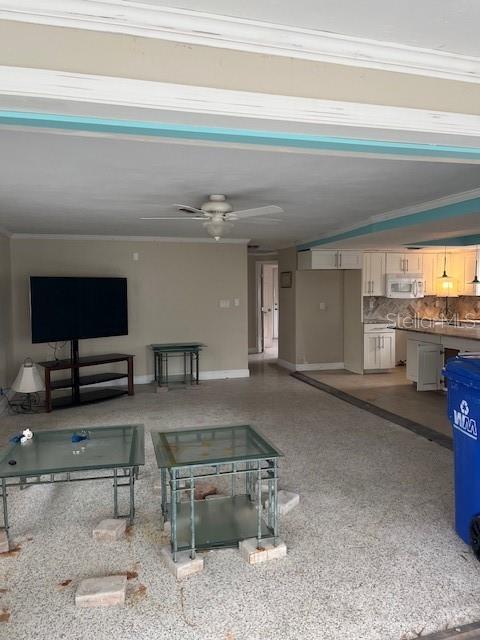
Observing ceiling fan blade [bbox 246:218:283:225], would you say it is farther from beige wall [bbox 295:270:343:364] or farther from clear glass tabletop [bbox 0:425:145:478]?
clear glass tabletop [bbox 0:425:145:478]

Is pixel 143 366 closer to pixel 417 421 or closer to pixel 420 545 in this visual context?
pixel 417 421

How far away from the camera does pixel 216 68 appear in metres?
1.34

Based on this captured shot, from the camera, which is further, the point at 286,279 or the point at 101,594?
the point at 286,279

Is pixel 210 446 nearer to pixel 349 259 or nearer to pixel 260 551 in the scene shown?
pixel 260 551

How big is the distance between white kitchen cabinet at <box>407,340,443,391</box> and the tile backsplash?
148 centimetres

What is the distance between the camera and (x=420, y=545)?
255 centimetres

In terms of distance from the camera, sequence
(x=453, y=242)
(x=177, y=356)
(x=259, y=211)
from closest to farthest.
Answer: (x=259, y=211)
(x=453, y=242)
(x=177, y=356)

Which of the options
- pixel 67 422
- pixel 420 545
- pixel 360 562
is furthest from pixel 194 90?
pixel 67 422

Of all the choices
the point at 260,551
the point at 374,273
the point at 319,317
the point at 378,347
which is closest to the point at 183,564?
the point at 260,551

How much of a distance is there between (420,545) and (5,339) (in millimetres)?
5288

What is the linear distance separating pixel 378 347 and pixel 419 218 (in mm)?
3439

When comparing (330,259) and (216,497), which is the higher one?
(330,259)

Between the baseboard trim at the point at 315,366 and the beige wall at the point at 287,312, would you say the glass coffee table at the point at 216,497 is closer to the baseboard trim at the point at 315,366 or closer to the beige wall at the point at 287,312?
the baseboard trim at the point at 315,366

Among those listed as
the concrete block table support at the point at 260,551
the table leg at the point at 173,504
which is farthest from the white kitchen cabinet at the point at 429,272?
the table leg at the point at 173,504
